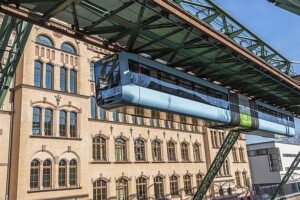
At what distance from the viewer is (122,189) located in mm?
30359

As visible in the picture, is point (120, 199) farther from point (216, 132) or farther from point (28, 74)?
point (216, 132)

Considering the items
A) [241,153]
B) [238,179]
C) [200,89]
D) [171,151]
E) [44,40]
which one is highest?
[44,40]

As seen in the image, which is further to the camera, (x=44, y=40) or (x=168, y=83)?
(x=44, y=40)

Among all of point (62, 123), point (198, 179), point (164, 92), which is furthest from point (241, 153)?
point (164, 92)

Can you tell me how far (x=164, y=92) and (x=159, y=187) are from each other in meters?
20.9

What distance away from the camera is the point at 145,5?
11.7 m

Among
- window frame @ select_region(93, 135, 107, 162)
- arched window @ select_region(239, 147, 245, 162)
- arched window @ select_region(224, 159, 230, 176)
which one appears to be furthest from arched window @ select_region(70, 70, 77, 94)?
arched window @ select_region(239, 147, 245, 162)

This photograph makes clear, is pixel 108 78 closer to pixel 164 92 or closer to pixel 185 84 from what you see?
pixel 164 92

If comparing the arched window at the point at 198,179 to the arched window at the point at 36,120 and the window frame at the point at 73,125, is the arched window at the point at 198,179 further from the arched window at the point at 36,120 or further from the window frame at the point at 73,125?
the arched window at the point at 36,120

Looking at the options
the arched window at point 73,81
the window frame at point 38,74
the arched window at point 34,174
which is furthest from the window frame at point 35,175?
the arched window at point 73,81

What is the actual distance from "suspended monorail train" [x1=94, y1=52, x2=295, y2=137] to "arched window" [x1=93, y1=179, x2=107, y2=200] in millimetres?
13421

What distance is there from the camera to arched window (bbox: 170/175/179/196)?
35.8m

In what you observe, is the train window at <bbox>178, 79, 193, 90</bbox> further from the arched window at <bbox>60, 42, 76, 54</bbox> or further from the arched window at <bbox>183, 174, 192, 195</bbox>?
the arched window at <bbox>183, 174, 192, 195</bbox>

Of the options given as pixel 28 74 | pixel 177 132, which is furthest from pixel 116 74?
pixel 177 132
